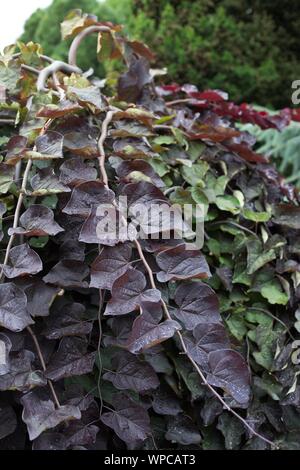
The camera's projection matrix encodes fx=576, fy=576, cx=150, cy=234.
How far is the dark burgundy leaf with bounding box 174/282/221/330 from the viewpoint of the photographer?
0.85 metres

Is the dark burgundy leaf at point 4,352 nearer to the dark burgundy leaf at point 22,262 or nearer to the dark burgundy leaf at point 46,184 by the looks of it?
the dark burgundy leaf at point 22,262

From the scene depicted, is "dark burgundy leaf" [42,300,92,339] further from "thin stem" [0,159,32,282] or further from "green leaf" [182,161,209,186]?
"green leaf" [182,161,209,186]

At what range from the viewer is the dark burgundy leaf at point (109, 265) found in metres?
0.80

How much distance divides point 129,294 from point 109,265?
5 cm

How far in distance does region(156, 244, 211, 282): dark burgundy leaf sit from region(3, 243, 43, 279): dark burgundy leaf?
0.59 ft

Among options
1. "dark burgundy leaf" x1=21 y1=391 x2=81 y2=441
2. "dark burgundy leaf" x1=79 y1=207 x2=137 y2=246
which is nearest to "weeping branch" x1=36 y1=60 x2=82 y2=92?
"dark burgundy leaf" x1=79 y1=207 x2=137 y2=246

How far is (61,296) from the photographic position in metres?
0.91

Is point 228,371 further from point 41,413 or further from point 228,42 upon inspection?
point 228,42

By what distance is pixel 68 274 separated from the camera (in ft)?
2.85

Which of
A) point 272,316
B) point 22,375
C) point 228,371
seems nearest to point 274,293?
point 272,316

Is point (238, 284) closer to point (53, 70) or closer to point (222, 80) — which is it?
point (53, 70)

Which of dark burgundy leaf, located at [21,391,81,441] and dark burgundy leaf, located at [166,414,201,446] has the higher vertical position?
dark burgundy leaf, located at [21,391,81,441]

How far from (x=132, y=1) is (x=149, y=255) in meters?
4.34
